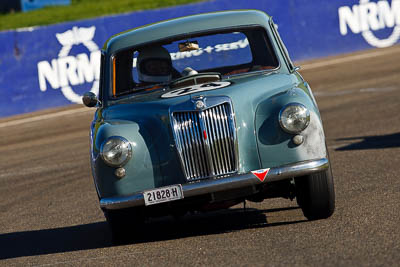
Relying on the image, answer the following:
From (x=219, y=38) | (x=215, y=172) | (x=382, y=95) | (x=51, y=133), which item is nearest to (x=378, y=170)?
(x=219, y=38)

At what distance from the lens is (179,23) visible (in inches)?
314

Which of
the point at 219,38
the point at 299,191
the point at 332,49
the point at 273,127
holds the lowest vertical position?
the point at 332,49

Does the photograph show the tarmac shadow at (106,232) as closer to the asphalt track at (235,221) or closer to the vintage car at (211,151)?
the asphalt track at (235,221)

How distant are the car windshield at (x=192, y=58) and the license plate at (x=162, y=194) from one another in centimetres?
144

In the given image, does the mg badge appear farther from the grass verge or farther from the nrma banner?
the grass verge

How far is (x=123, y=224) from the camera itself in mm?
6961

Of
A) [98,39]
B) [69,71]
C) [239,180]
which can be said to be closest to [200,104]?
Result: [239,180]

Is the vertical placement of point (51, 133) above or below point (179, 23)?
below

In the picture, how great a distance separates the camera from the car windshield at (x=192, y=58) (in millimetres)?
7699

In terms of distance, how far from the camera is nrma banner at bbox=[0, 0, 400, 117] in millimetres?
20844

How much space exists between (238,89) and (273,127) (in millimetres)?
461

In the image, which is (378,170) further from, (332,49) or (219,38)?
(332,49)

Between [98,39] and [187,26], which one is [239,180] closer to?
[187,26]

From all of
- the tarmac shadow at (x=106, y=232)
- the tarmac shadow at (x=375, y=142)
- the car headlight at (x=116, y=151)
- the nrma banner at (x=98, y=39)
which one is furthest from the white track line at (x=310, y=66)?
the car headlight at (x=116, y=151)
